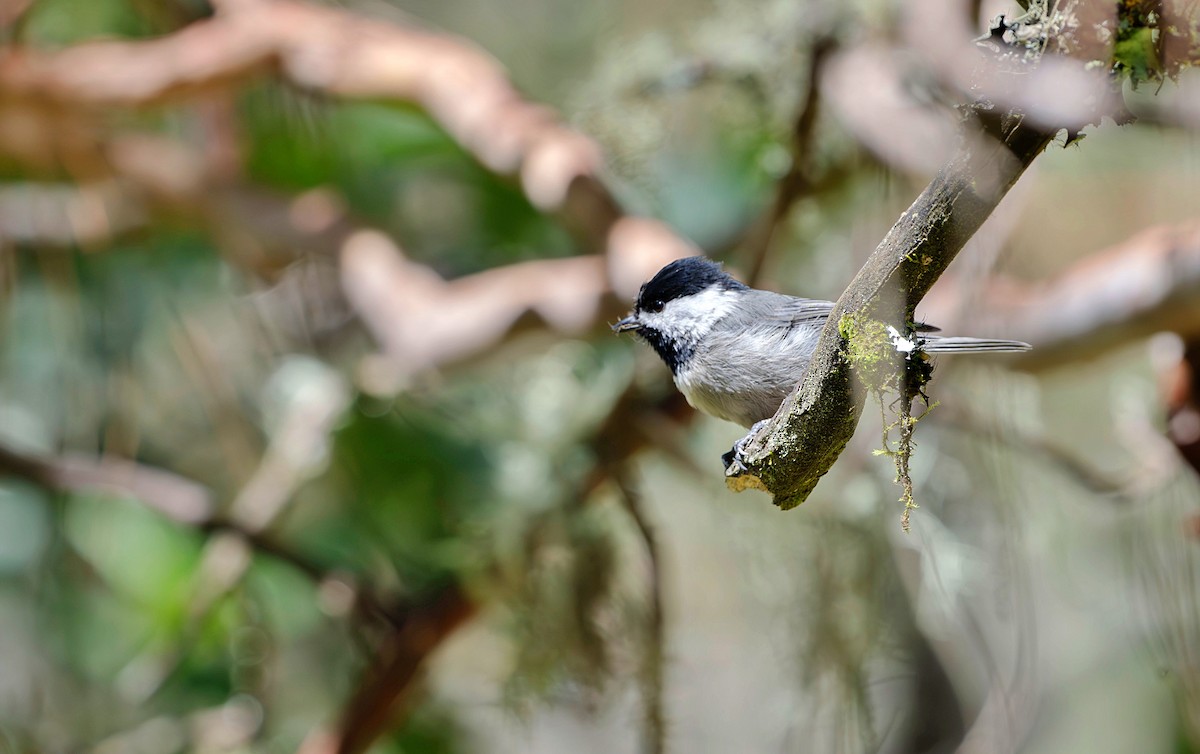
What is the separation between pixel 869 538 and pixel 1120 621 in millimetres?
1344

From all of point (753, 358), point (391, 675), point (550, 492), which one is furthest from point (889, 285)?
point (391, 675)

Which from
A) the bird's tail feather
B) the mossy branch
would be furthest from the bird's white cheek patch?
the mossy branch

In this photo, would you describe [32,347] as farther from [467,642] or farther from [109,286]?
[467,642]

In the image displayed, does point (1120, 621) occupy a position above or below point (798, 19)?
below

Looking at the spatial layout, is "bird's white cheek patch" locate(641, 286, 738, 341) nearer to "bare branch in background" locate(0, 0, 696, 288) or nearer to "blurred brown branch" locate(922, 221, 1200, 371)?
"blurred brown branch" locate(922, 221, 1200, 371)

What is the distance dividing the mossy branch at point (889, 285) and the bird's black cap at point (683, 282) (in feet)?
1.53

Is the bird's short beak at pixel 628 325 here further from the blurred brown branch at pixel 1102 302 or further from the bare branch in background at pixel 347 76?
the bare branch in background at pixel 347 76

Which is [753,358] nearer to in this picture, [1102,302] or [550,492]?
[1102,302]

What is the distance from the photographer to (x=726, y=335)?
4.04 feet

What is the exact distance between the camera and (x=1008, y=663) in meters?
2.83

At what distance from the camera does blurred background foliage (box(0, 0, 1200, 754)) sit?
88.2 inches

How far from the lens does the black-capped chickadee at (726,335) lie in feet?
3.77

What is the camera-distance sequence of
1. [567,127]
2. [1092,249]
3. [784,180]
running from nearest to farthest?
1. [784,180]
2. [567,127]
3. [1092,249]

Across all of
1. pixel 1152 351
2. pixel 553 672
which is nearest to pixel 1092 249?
pixel 1152 351
